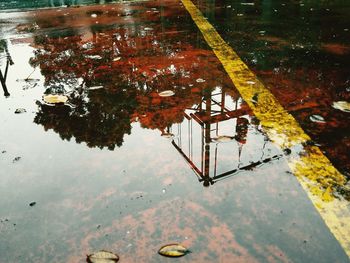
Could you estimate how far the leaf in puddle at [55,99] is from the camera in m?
2.56

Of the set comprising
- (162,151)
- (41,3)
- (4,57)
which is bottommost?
(162,151)

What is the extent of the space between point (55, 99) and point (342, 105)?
7.54 ft

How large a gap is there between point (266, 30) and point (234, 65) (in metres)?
1.65

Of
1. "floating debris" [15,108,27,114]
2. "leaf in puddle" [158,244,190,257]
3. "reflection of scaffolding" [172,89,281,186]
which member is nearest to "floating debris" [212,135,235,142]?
"reflection of scaffolding" [172,89,281,186]

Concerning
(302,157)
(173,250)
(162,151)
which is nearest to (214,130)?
(162,151)

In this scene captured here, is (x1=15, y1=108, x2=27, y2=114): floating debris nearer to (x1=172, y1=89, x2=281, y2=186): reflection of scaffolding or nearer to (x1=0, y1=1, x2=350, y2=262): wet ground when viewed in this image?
(x1=0, y1=1, x2=350, y2=262): wet ground

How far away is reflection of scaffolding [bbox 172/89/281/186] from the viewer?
1722 mm

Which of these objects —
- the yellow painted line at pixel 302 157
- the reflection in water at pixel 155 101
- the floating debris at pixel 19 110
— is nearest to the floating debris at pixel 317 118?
the yellow painted line at pixel 302 157

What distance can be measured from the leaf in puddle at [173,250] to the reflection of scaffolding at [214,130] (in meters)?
0.41

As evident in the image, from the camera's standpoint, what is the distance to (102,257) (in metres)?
1.28

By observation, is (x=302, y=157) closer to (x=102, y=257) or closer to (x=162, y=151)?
(x=162, y=151)

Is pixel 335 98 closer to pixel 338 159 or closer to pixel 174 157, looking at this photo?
pixel 338 159

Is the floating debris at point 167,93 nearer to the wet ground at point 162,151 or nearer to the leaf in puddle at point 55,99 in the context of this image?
the wet ground at point 162,151

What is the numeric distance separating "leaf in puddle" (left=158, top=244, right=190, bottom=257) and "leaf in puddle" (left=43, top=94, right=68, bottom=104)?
1.71 meters
